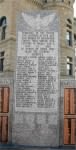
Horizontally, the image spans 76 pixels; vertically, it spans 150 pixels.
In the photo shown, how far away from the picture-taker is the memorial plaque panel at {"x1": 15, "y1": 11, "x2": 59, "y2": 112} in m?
21.3

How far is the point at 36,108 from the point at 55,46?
14.5ft

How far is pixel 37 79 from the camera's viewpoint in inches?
845

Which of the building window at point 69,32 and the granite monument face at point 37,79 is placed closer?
the granite monument face at point 37,79

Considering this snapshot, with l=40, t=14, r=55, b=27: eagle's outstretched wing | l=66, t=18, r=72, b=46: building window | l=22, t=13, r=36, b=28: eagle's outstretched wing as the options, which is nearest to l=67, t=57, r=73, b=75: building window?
l=66, t=18, r=72, b=46: building window

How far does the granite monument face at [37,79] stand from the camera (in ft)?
69.3

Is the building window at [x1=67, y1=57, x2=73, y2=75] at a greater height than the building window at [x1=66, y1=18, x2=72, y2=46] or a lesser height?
lesser

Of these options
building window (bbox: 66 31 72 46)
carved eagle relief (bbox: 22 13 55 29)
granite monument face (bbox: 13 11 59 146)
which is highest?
building window (bbox: 66 31 72 46)

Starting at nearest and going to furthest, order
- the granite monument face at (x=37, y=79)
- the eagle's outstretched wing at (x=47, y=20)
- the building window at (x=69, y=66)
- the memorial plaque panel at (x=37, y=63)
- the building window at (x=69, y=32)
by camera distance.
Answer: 1. the granite monument face at (x=37, y=79)
2. the memorial plaque panel at (x=37, y=63)
3. the eagle's outstretched wing at (x=47, y=20)
4. the building window at (x=69, y=66)
5. the building window at (x=69, y=32)

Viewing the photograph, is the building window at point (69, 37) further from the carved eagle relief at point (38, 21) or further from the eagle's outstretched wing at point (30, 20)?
the eagle's outstretched wing at point (30, 20)

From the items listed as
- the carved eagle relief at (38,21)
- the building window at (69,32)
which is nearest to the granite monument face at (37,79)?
the carved eagle relief at (38,21)

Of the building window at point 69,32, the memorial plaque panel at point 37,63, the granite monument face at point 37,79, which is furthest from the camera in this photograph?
the building window at point 69,32

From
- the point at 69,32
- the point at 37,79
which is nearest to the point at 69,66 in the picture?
the point at 69,32

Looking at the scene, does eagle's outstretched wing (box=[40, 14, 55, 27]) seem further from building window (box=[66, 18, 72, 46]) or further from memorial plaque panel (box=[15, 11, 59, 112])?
building window (box=[66, 18, 72, 46])

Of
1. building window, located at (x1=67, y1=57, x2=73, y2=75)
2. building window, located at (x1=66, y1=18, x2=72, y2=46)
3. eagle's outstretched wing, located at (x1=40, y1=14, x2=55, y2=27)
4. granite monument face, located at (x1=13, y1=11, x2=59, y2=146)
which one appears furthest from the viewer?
building window, located at (x1=66, y1=18, x2=72, y2=46)
